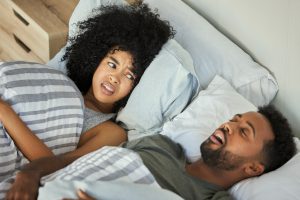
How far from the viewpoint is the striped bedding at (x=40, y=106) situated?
1.27m

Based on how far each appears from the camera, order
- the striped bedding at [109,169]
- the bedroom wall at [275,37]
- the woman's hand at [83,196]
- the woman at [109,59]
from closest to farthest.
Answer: the woman's hand at [83,196] → the striped bedding at [109,169] → the bedroom wall at [275,37] → the woman at [109,59]

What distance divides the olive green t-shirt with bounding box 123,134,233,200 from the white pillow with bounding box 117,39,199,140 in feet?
0.50

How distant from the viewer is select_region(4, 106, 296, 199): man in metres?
1.22

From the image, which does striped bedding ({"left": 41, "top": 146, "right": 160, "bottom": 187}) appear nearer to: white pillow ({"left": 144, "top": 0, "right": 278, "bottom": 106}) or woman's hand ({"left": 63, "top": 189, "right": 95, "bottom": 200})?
woman's hand ({"left": 63, "top": 189, "right": 95, "bottom": 200})

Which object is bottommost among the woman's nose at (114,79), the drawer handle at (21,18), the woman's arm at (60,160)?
the woman's arm at (60,160)

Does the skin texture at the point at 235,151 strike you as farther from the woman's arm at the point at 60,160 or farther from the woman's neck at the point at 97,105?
the woman's neck at the point at 97,105

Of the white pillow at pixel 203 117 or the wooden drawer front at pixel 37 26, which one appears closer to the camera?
the white pillow at pixel 203 117

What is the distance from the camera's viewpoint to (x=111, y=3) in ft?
5.69

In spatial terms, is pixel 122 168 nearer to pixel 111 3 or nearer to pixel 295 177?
pixel 295 177

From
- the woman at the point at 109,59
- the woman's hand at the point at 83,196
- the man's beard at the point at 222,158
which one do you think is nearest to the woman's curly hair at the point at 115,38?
the woman at the point at 109,59

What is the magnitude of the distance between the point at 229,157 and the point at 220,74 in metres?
0.38

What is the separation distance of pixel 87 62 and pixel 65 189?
0.75 m

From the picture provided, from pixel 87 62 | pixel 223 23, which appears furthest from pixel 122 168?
pixel 223 23

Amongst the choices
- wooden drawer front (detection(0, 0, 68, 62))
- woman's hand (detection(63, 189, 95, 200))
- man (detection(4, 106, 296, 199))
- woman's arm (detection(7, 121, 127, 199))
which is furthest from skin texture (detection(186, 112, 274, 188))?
wooden drawer front (detection(0, 0, 68, 62))
